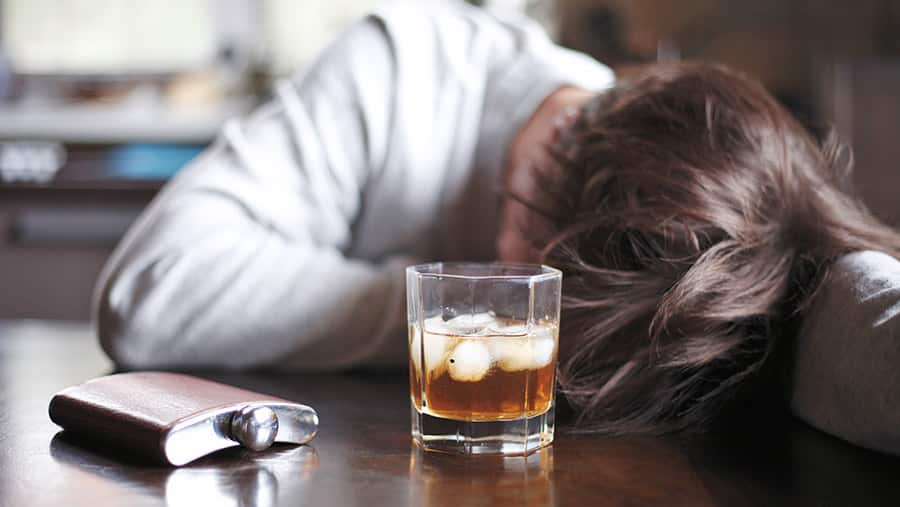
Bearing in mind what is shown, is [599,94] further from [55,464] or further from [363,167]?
[55,464]

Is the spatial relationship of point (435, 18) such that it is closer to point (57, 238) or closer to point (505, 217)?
point (505, 217)

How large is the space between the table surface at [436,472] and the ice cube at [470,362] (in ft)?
0.17

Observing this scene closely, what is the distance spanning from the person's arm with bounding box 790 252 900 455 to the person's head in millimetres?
26

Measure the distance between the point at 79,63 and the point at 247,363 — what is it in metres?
2.56

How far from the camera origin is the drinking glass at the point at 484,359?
640 mm

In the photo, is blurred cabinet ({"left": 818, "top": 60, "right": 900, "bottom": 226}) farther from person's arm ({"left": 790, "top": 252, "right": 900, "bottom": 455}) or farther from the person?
person's arm ({"left": 790, "top": 252, "right": 900, "bottom": 455})

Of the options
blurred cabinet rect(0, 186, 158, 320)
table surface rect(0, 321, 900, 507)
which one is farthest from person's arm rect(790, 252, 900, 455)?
blurred cabinet rect(0, 186, 158, 320)

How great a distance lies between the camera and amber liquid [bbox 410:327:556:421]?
25.1 inches

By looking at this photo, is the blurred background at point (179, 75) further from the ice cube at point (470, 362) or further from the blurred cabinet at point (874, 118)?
the ice cube at point (470, 362)

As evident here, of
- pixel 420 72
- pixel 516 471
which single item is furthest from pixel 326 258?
pixel 516 471

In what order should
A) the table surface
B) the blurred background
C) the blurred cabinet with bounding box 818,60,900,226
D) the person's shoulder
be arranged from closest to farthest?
the table surface, the person's shoulder, the blurred cabinet with bounding box 818,60,900,226, the blurred background

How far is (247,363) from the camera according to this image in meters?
0.99

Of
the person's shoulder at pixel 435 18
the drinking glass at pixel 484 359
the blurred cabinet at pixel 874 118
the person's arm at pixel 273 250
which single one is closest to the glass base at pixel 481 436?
the drinking glass at pixel 484 359

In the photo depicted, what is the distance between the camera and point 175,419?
0.61 meters
